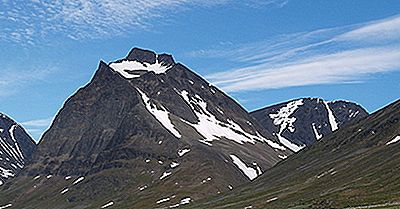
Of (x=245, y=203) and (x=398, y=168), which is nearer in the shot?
(x=398, y=168)

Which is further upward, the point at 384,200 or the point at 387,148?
the point at 387,148

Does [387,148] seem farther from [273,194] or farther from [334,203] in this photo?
[334,203]

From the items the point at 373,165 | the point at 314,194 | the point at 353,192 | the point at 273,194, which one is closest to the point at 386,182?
the point at 353,192

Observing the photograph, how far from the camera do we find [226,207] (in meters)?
190

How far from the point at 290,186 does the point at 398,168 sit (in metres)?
49.2

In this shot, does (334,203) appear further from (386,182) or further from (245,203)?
(245,203)

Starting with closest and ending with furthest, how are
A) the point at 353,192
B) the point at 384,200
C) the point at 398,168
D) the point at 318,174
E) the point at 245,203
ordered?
the point at 384,200, the point at 353,192, the point at 398,168, the point at 245,203, the point at 318,174

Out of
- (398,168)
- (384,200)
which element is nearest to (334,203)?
(384,200)

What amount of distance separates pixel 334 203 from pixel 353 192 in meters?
19.6

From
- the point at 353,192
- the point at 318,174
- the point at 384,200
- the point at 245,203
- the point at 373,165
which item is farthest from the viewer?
the point at 318,174

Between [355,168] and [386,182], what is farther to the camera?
[355,168]

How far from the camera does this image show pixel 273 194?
185500 mm

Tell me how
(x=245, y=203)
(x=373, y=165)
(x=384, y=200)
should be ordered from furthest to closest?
(x=245, y=203) → (x=373, y=165) → (x=384, y=200)

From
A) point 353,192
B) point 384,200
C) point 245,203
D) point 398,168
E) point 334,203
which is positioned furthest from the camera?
point 245,203
